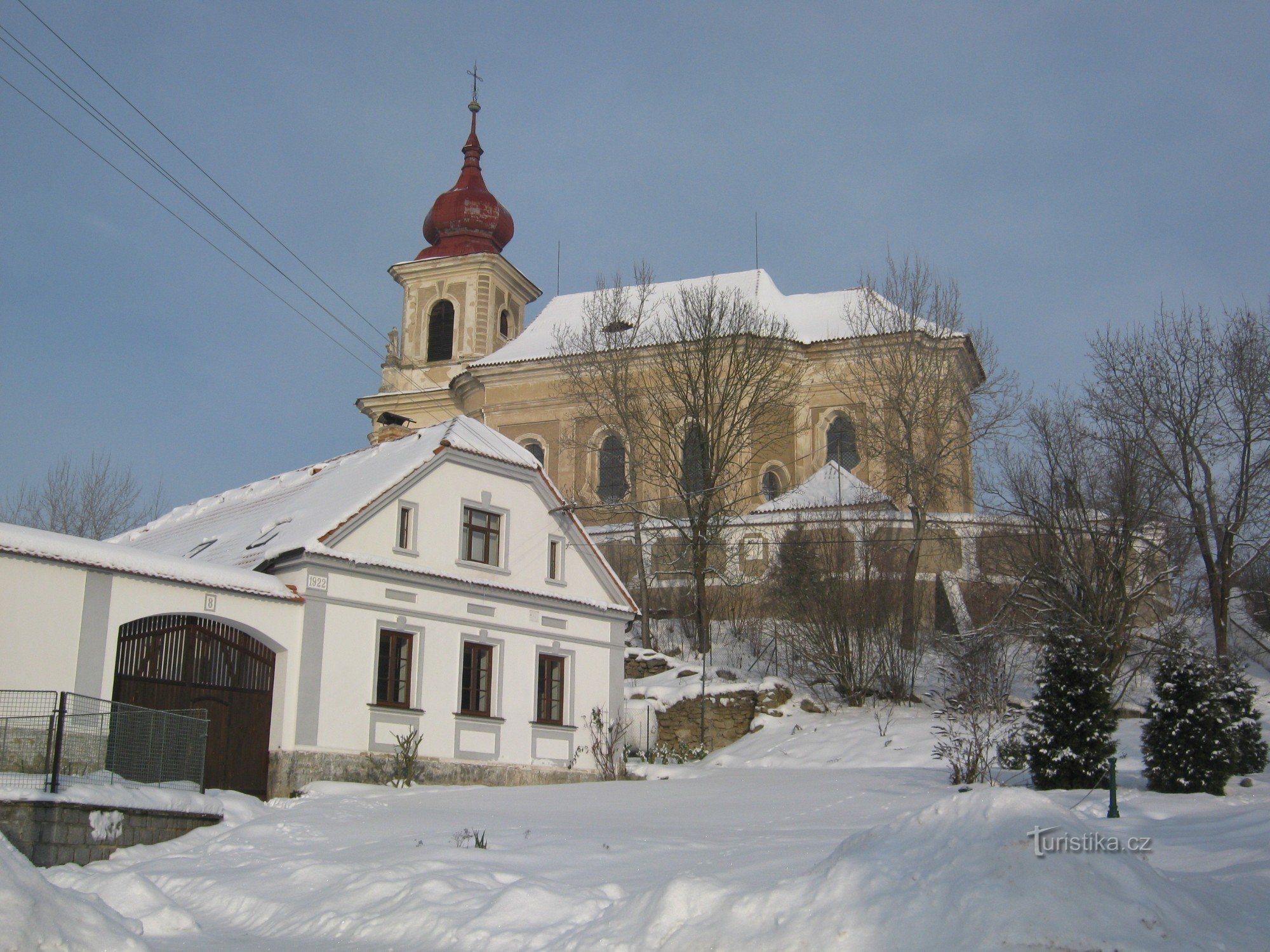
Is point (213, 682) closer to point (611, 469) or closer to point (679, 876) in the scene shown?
point (679, 876)

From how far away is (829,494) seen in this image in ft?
121

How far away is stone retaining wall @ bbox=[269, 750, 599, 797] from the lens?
61.5 ft

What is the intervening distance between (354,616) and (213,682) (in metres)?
2.61

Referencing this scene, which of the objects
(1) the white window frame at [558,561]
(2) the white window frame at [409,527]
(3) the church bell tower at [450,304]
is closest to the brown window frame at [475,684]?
(2) the white window frame at [409,527]

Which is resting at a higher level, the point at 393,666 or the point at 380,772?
the point at 393,666

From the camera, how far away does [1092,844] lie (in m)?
7.06

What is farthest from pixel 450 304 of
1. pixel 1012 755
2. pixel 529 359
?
pixel 1012 755

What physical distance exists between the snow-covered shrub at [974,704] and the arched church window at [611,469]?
1596cm

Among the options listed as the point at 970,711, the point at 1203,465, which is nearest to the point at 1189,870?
the point at 970,711

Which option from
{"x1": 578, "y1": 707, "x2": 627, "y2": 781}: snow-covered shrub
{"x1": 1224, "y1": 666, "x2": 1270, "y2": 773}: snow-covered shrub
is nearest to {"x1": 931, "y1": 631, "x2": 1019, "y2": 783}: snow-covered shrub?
{"x1": 1224, "y1": 666, "x2": 1270, "y2": 773}: snow-covered shrub

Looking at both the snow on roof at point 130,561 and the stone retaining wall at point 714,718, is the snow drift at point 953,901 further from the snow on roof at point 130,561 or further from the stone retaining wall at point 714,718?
the stone retaining wall at point 714,718

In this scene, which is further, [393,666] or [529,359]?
[529,359]

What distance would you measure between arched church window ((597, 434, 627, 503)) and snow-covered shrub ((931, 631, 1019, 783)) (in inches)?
628

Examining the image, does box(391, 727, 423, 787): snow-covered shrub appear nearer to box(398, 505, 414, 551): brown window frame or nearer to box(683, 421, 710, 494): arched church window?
box(398, 505, 414, 551): brown window frame
